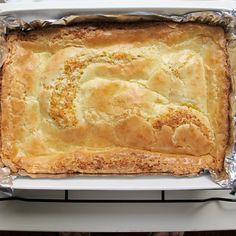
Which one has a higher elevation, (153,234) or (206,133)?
(206,133)

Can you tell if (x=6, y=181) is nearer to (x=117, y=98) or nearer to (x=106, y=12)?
(x=117, y=98)

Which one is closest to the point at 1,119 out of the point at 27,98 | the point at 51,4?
the point at 27,98

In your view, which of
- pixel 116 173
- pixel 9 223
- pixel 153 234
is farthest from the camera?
pixel 153 234

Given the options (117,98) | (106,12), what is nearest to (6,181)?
(117,98)

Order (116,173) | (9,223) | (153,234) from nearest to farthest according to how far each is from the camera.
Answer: (116,173) → (9,223) → (153,234)

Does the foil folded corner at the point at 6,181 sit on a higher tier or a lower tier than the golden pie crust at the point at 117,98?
lower

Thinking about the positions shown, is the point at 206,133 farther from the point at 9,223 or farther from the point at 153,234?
the point at 9,223

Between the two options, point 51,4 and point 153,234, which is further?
point 153,234
